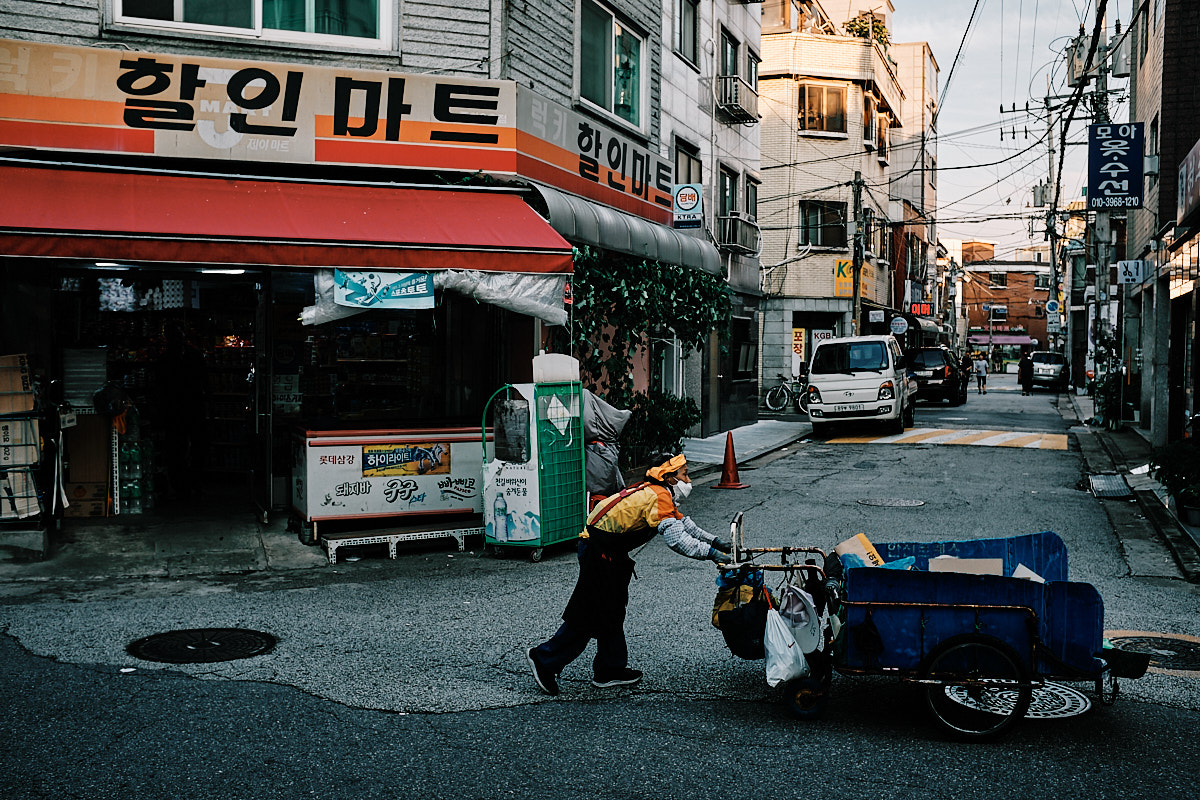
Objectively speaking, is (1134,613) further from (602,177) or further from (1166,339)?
(1166,339)

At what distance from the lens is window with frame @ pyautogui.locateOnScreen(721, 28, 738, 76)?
920 inches

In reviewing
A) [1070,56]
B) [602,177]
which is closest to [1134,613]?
[602,177]

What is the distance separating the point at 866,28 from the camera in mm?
36125

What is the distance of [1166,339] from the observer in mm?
19047

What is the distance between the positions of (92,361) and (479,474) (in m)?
4.25

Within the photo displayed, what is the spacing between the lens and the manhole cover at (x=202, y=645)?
6430mm

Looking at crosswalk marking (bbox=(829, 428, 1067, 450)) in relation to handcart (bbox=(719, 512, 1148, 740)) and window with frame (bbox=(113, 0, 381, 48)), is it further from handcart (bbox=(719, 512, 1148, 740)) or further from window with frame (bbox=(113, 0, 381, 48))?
handcart (bbox=(719, 512, 1148, 740))

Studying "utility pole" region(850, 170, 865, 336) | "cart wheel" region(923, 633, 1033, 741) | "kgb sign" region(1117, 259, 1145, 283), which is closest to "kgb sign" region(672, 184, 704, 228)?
"kgb sign" region(1117, 259, 1145, 283)

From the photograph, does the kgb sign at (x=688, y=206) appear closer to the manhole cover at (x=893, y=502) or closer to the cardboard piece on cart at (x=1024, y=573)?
the manhole cover at (x=893, y=502)

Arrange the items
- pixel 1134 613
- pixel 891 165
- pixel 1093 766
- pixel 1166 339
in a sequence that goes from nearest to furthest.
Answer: pixel 1093 766 → pixel 1134 613 → pixel 1166 339 → pixel 891 165

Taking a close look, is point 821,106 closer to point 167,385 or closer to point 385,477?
point 167,385

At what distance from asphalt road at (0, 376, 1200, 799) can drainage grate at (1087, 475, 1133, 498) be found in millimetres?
5088

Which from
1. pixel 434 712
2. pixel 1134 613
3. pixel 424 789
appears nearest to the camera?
pixel 424 789

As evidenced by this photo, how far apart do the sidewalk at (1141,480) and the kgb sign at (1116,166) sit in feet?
14.9
